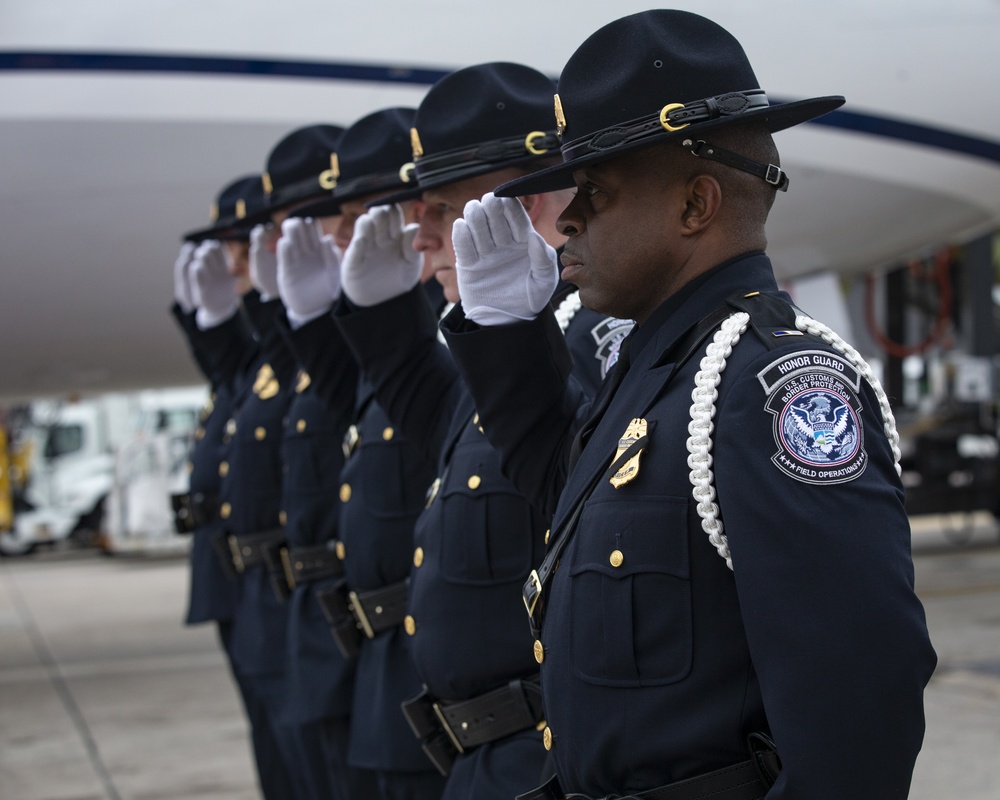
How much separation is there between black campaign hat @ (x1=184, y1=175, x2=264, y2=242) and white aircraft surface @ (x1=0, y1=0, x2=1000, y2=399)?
2.04 ft

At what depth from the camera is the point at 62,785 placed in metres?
4.07

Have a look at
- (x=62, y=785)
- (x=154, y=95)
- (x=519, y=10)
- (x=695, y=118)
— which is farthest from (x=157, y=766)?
(x=695, y=118)

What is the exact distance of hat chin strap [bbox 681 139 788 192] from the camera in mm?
1172

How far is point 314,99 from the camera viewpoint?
14.6 ft

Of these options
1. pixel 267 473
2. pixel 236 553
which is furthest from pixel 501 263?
pixel 236 553

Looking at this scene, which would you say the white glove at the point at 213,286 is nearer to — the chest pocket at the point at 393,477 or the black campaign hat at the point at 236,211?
the black campaign hat at the point at 236,211

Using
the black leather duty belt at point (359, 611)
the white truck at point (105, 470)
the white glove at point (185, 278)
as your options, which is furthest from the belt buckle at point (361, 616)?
the white truck at point (105, 470)

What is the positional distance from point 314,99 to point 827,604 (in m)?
3.73

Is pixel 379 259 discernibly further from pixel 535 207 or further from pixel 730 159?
pixel 730 159

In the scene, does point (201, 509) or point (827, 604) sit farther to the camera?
point (201, 509)

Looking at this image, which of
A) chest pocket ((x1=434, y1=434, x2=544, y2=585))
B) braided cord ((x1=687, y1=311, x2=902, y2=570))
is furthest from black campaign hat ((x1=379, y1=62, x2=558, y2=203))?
braided cord ((x1=687, y1=311, x2=902, y2=570))

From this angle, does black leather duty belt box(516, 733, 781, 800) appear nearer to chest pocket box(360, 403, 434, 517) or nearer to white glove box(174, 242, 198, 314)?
chest pocket box(360, 403, 434, 517)

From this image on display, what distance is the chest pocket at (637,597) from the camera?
1.10 metres

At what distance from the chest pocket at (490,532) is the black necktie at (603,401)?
0.37 meters
